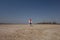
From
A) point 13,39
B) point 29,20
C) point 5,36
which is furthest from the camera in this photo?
point 29,20

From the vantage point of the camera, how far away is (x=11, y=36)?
1031 centimetres

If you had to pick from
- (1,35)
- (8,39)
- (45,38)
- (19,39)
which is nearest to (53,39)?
(45,38)

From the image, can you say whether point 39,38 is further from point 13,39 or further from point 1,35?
point 1,35

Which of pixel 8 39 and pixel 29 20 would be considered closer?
pixel 8 39

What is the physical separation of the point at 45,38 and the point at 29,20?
8629mm

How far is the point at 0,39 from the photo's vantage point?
9.72 m

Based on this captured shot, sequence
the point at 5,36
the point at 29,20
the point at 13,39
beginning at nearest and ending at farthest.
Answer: the point at 13,39, the point at 5,36, the point at 29,20

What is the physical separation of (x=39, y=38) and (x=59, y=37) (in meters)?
1.55

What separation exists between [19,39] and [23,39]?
0.28 meters

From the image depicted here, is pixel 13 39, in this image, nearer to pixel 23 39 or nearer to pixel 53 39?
pixel 23 39

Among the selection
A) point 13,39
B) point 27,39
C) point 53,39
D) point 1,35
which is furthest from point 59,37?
point 1,35

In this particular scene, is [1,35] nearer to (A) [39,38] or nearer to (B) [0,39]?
(B) [0,39]

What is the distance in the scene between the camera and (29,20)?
61.2 feet

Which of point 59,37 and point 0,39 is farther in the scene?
point 59,37
